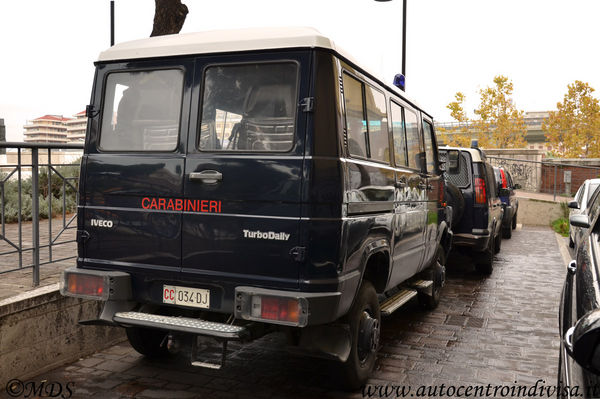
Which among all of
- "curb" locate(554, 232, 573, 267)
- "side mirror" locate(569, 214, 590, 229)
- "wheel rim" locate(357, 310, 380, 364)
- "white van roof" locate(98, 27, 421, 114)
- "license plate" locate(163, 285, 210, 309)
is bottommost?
"curb" locate(554, 232, 573, 267)

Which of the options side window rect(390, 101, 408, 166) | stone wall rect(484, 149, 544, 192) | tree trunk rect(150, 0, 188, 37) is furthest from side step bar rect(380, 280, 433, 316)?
stone wall rect(484, 149, 544, 192)

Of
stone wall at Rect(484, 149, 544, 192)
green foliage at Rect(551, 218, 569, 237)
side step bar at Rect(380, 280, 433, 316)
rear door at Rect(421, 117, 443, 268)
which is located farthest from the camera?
stone wall at Rect(484, 149, 544, 192)

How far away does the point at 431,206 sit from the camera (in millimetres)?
6988

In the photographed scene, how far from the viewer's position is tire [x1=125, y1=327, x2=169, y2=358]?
521 cm

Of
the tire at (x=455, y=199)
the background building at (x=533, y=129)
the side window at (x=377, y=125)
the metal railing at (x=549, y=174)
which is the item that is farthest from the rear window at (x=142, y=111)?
the background building at (x=533, y=129)

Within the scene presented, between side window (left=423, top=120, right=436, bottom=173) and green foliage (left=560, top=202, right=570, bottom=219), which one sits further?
green foliage (left=560, top=202, right=570, bottom=219)

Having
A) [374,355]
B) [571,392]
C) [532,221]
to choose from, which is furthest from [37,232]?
[532,221]

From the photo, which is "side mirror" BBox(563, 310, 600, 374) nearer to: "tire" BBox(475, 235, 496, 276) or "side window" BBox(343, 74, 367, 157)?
"side window" BBox(343, 74, 367, 157)

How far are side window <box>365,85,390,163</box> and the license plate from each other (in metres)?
1.76

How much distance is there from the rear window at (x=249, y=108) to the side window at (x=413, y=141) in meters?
2.36

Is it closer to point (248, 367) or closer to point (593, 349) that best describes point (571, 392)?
point (593, 349)

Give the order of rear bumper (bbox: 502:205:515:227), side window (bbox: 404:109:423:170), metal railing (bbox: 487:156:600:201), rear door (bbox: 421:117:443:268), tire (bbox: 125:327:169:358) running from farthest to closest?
metal railing (bbox: 487:156:600:201), rear bumper (bbox: 502:205:515:227), rear door (bbox: 421:117:443:268), side window (bbox: 404:109:423:170), tire (bbox: 125:327:169:358)

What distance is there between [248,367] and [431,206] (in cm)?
300

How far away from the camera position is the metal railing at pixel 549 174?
80.1 ft
